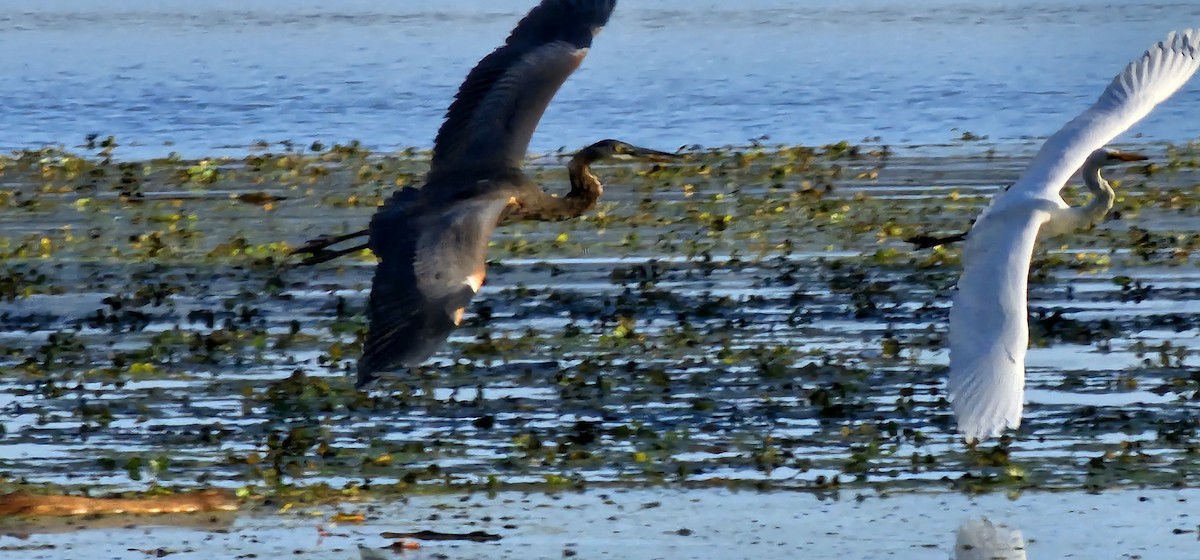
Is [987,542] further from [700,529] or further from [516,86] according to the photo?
[516,86]

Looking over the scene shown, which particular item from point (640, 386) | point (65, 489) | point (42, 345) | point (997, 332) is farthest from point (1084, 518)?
point (42, 345)

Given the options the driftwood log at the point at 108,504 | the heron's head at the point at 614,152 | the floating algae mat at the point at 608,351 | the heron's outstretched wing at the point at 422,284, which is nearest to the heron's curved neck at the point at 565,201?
the heron's head at the point at 614,152

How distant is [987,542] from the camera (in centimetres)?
719

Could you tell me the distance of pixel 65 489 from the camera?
812 centimetres

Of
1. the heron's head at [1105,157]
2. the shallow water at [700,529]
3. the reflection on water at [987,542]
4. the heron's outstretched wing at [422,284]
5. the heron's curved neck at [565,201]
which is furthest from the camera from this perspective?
the heron's head at [1105,157]

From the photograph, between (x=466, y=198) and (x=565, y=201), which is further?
(x=565, y=201)

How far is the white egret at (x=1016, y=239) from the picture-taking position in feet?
25.4

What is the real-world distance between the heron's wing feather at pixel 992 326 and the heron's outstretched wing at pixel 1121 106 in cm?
56

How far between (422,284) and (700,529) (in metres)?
1.46

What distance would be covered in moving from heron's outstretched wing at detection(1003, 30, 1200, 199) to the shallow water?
2.11m

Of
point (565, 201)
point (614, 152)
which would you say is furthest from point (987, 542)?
point (614, 152)

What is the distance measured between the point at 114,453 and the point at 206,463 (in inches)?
17.4

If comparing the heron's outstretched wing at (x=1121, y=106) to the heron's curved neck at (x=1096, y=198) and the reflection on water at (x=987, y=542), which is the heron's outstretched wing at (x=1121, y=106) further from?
the reflection on water at (x=987, y=542)

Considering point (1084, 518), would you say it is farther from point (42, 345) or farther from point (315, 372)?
point (42, 345)
